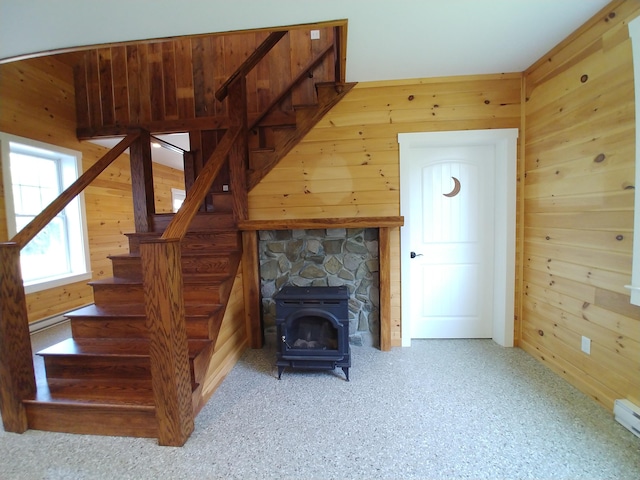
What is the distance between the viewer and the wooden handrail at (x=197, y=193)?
59.5 inches

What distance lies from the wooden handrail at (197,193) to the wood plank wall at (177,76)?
3.76 feet

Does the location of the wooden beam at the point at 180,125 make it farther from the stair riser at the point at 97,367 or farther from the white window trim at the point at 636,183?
the white window trim at the point at 636,183

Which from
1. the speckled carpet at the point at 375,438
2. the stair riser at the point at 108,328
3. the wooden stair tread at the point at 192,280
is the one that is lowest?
the speckled carpet at the point at 375,438

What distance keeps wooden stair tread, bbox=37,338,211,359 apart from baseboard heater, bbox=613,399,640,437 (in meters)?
2.60

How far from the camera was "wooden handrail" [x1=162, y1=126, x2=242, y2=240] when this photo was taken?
151 centimetres

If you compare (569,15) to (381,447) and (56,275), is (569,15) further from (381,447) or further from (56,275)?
(56,275)

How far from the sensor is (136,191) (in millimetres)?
2725

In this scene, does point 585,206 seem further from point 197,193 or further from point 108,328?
point 108,328

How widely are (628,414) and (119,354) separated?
10.4 ft

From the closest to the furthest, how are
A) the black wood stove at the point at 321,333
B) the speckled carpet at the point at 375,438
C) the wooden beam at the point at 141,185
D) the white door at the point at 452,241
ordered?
the speckled carpet at the point at 375,438, the black wood stove at the point at 321,333, the white door at the point at 452,241, the wooden beam at the point at 141,185

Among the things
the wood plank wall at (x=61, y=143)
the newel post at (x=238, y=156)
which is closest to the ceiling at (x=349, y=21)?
the newel post at (x=238, y=156)

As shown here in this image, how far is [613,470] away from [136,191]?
159 inches

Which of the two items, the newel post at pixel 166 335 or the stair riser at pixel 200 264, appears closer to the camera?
the newel post at pixel 166 335

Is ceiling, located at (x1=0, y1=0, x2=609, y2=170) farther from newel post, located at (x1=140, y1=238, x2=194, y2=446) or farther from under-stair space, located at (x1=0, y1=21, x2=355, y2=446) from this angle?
newel post, located at (x1=140, y1=238, x2=194, y2=446)
